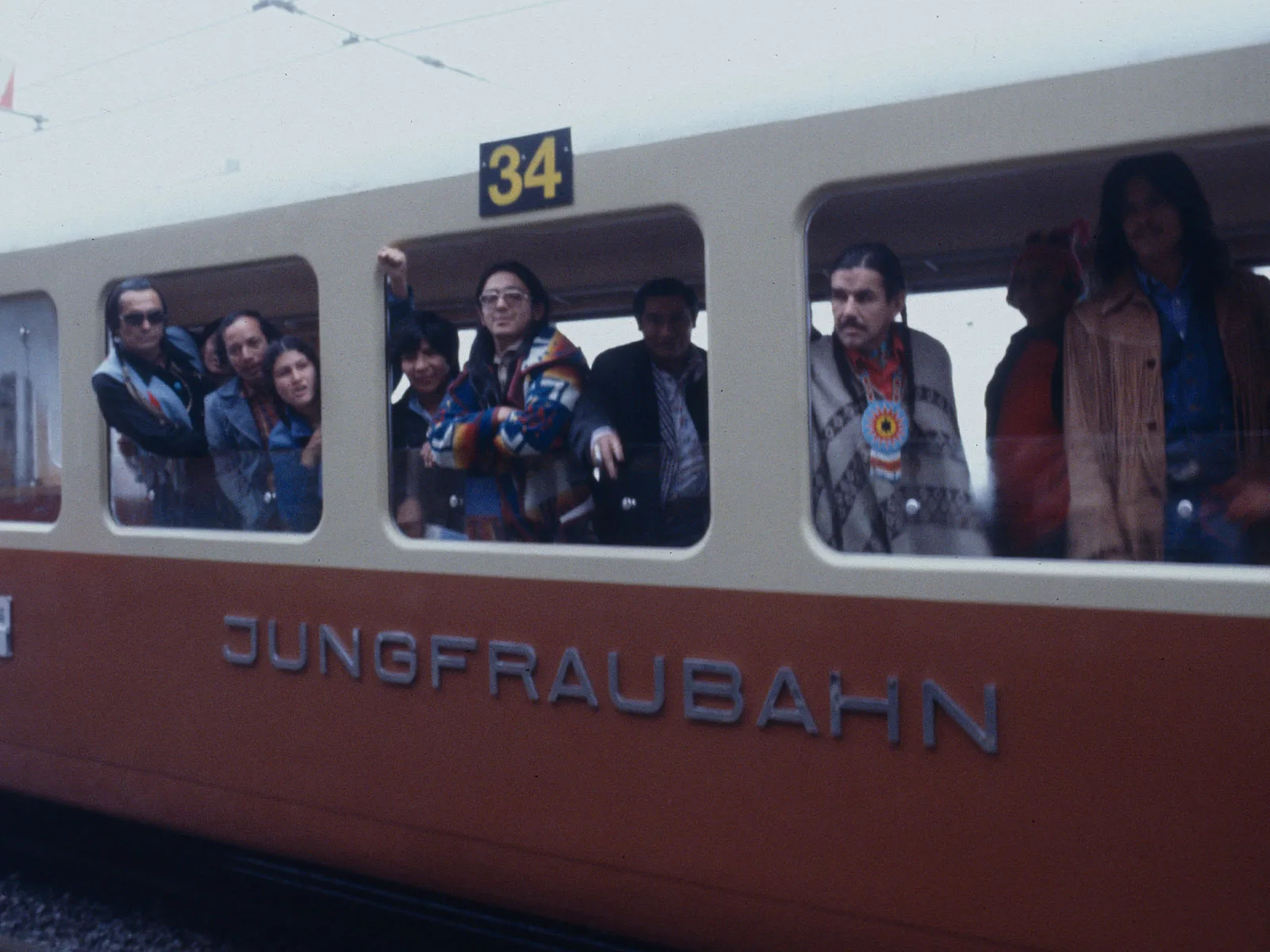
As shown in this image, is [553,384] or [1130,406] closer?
[1130,406]

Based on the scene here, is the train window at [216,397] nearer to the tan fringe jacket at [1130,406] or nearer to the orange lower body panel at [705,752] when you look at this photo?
the orange lower body panel at [705,752]

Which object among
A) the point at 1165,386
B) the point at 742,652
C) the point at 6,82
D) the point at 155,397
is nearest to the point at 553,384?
the point at 742,652

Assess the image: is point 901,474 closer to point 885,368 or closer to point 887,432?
point 887,432

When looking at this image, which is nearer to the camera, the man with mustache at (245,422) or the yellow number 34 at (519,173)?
the yellow number 34 at (519,173)

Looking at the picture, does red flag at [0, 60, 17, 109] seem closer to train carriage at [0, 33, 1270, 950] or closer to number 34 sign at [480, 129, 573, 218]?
train carriage at [0, 33, 1270, 950]

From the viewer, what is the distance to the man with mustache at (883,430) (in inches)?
113

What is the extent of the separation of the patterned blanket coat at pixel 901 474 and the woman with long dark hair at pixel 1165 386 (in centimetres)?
24

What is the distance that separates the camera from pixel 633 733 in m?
3.24

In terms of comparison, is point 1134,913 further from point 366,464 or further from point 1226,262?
point 366,464

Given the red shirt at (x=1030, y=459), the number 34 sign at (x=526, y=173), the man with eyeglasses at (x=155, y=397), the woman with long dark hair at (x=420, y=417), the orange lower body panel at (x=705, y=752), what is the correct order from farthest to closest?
1. the man with eyeglasses at (x=155, y=397)
2. the woman with long dark hair at (x=420, y=417)
3. the number 34 sign at (x=526, y=173)
4. the red shirt at (x=1030, y=459)
5. the orange lower body panel at (x=705, y=752)

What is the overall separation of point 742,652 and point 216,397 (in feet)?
6.67

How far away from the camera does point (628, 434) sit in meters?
3.34

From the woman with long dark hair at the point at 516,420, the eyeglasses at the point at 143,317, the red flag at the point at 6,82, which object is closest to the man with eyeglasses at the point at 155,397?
the eyeglasses at the point at 143,317

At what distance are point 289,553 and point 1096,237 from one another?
93.3 inches
